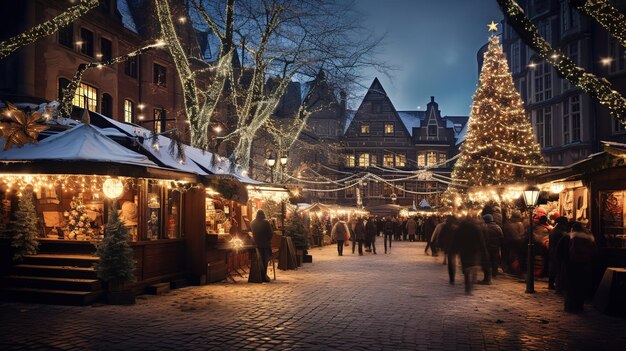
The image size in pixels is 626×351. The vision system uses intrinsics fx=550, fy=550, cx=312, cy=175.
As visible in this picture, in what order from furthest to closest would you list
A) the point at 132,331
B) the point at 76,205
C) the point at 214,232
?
the point at 214,232 < the point at 76,205 < the point at 132,331

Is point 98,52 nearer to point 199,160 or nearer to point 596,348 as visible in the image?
point 199,160

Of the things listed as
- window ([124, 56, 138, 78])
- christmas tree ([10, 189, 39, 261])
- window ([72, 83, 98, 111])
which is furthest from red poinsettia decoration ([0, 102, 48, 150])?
window ([124, 56, 138, 78])

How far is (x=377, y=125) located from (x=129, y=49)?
Result: 41789 millimetres

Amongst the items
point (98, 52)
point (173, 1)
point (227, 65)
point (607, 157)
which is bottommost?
point (607, 157)

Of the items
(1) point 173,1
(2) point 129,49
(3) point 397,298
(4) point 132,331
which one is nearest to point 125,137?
(4) point 132,331

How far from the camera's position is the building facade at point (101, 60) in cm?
2273

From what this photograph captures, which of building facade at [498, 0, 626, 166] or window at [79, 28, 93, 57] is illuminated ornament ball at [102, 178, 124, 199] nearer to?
window at [79, 28, 93, 57]

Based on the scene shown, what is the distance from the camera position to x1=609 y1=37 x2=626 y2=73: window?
98.6 feet

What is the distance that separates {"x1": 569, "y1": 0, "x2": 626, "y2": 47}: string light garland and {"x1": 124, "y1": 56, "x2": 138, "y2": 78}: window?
2691 cm

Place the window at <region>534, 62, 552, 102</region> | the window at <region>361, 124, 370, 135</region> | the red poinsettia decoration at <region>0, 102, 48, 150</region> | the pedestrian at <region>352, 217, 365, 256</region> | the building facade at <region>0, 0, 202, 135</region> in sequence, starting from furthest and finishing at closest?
the window at <region>361, 124, 370, 135</region> < the window at <region>534, 62, 552, 102</region> < the pedestrian at <region>352, 217, 365, 256</region> < the building facade at <region>0, 0, 202, 135</region> < the red poinsettia decoration at <region>0, 102, 48, 150</region>

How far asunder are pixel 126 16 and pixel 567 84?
27.9 metres

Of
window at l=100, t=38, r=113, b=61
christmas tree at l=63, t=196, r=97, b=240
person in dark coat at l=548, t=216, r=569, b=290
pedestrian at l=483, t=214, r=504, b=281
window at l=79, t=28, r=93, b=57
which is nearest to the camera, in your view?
christmas tree at l=63, t=196, r=97, b=240

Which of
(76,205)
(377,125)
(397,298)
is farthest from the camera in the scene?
(377,125)

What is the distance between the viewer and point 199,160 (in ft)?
56.6
